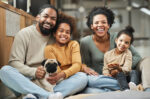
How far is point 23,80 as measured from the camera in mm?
1597

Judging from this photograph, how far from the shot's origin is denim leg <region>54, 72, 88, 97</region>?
1727mm

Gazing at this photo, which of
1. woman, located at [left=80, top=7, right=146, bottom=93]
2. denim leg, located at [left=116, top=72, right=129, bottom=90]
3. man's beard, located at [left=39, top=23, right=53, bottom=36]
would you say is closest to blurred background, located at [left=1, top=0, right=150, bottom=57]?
woman, located at [left=80, top=7, right=146, bottom=93]

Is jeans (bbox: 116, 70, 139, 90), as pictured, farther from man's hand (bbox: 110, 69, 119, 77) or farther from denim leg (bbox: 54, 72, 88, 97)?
denim leg (bbox: 54, 72, 88, 97)

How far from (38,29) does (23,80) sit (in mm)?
548

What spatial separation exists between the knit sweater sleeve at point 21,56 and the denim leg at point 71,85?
239 millimetres

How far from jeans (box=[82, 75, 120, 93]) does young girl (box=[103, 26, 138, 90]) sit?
0.20ft

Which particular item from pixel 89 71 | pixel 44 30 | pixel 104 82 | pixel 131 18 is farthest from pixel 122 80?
pixel 131 18

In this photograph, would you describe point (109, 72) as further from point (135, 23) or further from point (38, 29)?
point (135, 23)

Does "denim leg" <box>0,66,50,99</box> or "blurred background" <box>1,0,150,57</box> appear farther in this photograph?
"blurred background" <box>1,0,150,57</box>

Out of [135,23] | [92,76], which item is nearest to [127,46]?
[92,76]

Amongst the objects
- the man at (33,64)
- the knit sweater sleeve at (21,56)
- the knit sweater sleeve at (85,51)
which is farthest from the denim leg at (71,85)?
the knit sweater sleeve at (85,51)

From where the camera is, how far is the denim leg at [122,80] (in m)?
1.79

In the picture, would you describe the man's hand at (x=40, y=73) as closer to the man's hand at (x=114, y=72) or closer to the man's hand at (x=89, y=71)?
the man's hand at (x=89, y=71)

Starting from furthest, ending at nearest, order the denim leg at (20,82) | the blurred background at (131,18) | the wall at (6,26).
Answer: the blurred background at (131,18), the wall at (6,26), the denim leg at (20,82)
